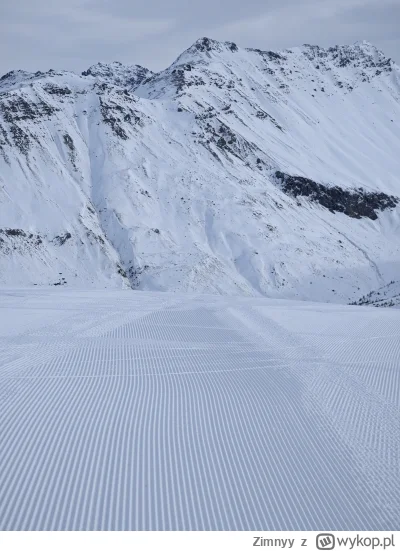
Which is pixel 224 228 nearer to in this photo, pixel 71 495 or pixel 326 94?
pixel 71 495

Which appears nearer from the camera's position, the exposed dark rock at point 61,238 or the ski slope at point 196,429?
the ski slope at point 196,429

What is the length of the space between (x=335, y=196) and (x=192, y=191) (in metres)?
19.4

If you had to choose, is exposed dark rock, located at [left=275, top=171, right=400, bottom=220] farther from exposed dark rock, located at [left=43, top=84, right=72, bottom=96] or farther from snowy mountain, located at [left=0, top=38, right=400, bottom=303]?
exposed dark rock, located at [left=43, top=84, right=72, bottom=96]

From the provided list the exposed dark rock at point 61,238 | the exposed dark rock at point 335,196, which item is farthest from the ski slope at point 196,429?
the exposed dark rock at point 335,196

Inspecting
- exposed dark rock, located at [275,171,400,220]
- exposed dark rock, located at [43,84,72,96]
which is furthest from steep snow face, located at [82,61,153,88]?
exposed dark rock, located at [275,171,400,220]

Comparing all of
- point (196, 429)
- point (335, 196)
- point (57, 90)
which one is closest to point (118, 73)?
point (57, 90)

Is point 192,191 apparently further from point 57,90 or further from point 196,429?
point 196,429

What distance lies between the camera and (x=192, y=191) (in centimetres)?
4997

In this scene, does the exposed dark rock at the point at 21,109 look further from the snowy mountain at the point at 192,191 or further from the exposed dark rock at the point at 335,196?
the exposed dark rock at the point at 335,196

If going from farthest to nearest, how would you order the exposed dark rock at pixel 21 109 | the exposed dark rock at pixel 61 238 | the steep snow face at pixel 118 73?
the steep snow face at pixel 118 73 → the exposed dark rock at pixel 21 109 → the exposed dark rock at pixel 61 238

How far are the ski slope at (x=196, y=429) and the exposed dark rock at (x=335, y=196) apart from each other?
147 feet

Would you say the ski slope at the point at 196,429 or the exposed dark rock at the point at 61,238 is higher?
the exposed dark rock at the point at 61,238

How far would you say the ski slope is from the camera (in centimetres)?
572

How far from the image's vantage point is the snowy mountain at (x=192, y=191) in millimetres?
39406
